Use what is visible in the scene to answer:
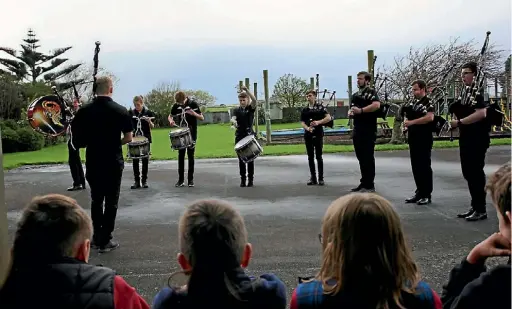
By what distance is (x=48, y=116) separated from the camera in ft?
36.6

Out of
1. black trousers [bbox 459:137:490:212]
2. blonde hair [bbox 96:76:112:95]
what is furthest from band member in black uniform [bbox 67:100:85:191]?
black trousers [bbox 459:137:490:212]

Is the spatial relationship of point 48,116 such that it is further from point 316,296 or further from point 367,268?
point 367,268

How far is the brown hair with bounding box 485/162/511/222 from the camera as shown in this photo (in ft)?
7.74

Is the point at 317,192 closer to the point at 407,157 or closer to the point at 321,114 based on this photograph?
→ the point at 321,114

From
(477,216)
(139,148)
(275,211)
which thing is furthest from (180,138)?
(477,216)

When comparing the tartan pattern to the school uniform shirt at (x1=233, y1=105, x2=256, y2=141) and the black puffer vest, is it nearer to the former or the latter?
the black puffer vest

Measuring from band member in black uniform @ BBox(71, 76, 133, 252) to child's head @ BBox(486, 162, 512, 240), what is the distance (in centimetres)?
487

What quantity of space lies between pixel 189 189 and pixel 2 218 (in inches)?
324

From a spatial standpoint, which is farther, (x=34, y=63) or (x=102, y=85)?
(x=34, y=63)

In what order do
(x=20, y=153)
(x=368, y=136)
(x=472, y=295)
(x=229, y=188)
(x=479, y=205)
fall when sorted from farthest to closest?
1. (x=20, y=153)
2. (x=229, y=188)
3. (x=368, y=136)
4. (x=479, y=205)
5. (x=472, y=295)

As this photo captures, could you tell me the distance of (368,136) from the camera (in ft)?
32.7

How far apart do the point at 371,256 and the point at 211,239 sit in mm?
654

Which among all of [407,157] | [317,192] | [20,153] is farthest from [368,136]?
[20,153]

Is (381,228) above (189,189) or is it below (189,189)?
above
